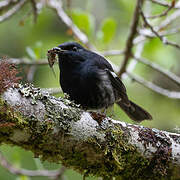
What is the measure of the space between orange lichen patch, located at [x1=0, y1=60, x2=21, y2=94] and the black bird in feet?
4.92

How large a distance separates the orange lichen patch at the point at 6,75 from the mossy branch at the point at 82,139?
1.6 inches

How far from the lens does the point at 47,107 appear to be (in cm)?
254

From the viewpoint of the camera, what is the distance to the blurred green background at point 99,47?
561 centimetres

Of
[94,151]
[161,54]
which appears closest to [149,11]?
[161,54]

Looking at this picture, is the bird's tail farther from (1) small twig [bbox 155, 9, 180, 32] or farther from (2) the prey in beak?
(2) the prey in beak

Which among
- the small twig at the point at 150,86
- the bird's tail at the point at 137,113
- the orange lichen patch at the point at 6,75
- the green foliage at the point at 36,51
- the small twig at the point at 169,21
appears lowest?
the bird's tail at the point at 137,113

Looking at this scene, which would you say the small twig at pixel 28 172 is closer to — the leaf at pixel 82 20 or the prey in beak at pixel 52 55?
the prey in beak at pixel 52 55

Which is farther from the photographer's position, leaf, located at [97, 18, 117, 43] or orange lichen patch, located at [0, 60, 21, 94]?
leaf, located at [97, 18, 117, 43]

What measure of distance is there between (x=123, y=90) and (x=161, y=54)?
186 centimetres

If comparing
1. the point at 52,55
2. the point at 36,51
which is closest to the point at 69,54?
the point at 52,55

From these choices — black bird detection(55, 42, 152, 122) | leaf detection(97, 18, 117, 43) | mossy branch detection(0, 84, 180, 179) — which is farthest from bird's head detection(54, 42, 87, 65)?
mossy branch detection(0, 84, 180, 179)

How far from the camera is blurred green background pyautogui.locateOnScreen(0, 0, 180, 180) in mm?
5605

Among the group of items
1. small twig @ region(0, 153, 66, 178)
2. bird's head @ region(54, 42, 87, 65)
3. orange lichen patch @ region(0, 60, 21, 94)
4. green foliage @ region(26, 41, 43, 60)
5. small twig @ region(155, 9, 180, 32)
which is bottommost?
small twig @ region(0, 153, 66, 178)

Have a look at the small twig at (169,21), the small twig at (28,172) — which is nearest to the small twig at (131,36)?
the small twig at (169,21)
